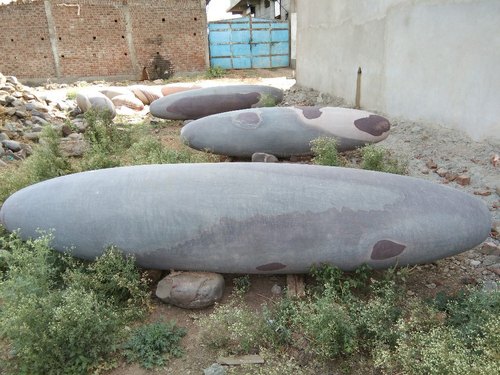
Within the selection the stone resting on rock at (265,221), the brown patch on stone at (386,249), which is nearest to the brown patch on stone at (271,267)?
the stone resting on rock at (265,221)

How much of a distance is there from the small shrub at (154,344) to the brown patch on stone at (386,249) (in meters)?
1.51

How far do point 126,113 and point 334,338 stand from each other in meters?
8.34

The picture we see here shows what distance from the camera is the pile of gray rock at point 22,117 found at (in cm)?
619

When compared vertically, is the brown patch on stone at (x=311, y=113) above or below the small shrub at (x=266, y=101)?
above

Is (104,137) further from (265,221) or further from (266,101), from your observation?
(265,221)

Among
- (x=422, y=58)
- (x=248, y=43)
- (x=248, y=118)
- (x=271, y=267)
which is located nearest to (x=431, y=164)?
(x=422, y=58)

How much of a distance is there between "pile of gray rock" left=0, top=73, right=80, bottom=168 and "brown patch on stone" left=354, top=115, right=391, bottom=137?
549 centimetres

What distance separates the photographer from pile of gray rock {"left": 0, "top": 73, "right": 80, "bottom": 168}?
20.3ft

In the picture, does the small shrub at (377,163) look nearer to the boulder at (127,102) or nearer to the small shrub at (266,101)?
the small shrub at (266,101)

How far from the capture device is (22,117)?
771 cm

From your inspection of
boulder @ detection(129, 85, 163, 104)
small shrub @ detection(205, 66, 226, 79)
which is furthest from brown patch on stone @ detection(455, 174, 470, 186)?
small shrub @ detection(205, 66, 226, 79)

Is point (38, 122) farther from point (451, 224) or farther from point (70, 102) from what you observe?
point (451, 224)

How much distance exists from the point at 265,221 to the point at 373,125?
3.31 m

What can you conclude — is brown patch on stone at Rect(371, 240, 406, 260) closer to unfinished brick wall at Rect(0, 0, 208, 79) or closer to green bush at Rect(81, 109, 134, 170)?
green bush at Rect(81, 109, 134, 170)
